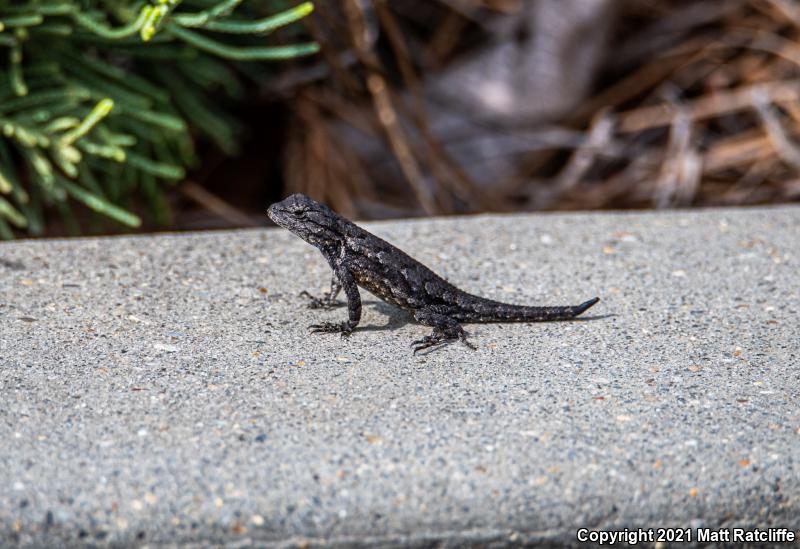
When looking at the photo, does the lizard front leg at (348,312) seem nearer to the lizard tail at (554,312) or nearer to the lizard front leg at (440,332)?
the lizard front leg at (440,332)

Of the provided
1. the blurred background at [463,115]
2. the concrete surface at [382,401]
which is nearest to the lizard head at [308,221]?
the concrete surface at [382,401]

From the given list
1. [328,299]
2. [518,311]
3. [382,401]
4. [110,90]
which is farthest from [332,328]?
[110,90]

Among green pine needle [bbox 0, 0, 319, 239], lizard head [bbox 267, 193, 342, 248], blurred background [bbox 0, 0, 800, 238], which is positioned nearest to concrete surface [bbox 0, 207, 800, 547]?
lizard head [bbox 267, 193, 342, 248]

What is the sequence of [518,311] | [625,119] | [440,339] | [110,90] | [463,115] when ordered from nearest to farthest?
[440,339] → [518,311] → [110,90] → [463,115] → [625,119]

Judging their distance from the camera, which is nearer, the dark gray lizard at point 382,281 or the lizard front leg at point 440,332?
the lizard front leg at point 440,332

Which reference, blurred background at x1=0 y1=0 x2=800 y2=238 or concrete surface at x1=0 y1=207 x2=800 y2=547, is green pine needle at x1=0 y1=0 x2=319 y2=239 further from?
concrete surface at x1=0 y1=207 x2=800 y2=547

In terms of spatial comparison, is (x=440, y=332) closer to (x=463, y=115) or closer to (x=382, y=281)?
(x=382, y=281)
